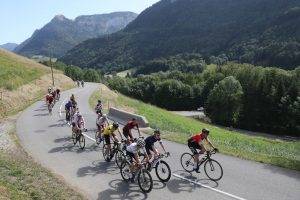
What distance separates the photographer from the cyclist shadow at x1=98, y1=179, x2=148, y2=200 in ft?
43.0

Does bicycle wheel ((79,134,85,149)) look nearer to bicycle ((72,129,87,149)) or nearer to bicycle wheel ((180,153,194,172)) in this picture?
bicycle ((72,129,87,149))

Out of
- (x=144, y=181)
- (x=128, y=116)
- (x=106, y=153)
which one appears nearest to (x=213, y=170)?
(x=144, y=181)

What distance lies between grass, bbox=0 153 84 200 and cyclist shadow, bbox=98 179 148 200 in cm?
96

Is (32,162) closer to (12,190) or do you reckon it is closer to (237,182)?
(12,190)

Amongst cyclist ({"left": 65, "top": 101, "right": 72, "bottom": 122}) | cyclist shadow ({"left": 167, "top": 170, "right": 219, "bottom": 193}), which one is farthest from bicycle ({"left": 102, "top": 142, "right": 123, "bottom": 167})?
cyclist ({"left": 65, "top": 101, "right": 72, "bottom": 122})

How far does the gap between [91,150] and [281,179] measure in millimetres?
10062

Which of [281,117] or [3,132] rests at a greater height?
[3,132]

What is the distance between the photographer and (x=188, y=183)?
46.6 feet

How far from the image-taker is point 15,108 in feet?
143

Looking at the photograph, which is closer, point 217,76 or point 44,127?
point 44,127

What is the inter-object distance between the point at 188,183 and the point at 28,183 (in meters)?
6.07

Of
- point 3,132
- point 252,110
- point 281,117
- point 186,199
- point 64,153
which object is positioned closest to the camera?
point 186,199

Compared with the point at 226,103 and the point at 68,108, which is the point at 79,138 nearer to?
the point at 68,108

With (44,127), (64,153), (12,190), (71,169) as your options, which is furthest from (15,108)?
(12,190)
